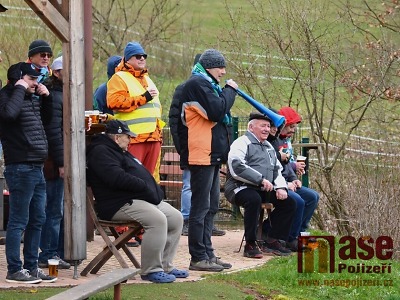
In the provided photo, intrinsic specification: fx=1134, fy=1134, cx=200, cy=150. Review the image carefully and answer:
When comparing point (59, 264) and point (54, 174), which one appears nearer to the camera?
point (54, 174)

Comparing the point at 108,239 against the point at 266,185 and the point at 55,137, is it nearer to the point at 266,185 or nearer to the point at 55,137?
the point at 55,137

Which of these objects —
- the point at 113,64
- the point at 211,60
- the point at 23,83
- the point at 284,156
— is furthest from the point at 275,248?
the point at 23,83

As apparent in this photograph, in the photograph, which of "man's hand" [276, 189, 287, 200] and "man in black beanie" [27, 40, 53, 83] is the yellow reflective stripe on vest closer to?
"man in black beanie" [27, 40, 53, 83]

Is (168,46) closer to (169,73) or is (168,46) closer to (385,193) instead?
(169,73)

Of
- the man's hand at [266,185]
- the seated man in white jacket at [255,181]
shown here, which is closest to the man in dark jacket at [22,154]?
the seated man in white jacket at [255,181]

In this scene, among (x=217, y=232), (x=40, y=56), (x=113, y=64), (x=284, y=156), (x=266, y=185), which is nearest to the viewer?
(x=40, y=56)

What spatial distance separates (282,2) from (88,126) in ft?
25.5

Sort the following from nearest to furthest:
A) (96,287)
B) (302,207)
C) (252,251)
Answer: (96,287) → (252,251) → (302,207)

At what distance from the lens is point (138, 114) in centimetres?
1225

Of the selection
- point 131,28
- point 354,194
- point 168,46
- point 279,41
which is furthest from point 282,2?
point 168,46

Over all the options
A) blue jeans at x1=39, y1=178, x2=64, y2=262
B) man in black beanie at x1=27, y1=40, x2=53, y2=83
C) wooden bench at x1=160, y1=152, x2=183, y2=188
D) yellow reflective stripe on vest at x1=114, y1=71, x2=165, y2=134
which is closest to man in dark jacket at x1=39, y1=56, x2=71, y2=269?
blue jeans at x1=39, y1=178, x2=64, y2=262

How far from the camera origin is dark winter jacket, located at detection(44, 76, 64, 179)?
36.5 ft

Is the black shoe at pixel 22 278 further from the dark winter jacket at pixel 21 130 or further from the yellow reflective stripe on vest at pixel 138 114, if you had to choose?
the yellow reflective stripe on vest at pixel 138 114

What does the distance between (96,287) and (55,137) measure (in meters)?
2.83
